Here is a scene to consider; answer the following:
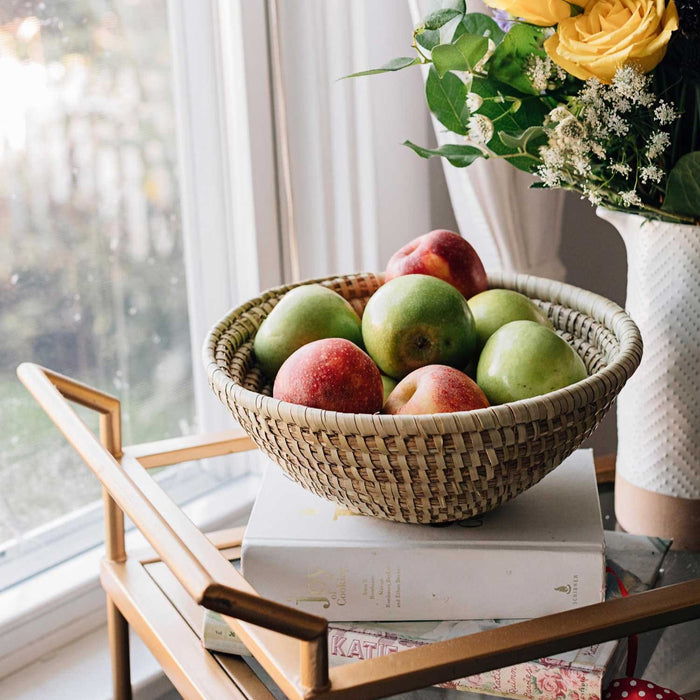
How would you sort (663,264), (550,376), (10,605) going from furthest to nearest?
(10,605) → (663,264) → (550,376)

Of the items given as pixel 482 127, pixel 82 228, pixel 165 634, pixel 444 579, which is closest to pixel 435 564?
pixel 444 579

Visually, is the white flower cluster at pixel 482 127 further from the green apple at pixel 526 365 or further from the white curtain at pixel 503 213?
the white curtain at pixel 503 213

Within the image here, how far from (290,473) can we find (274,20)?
59 cm

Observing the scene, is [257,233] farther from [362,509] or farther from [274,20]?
[362,509]

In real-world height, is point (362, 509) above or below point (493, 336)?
below

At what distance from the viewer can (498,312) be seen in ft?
2.30

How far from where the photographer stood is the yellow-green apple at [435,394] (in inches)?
22.8

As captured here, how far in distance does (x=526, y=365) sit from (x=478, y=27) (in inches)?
10.6

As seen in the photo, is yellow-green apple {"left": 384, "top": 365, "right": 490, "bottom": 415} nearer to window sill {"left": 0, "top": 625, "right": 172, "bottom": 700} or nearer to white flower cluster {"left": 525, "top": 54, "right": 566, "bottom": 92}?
white flower cluster {"left": 525, "top": 54, "right": 566, "bottom": 92}

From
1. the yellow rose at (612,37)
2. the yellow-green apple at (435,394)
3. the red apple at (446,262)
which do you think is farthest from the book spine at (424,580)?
the yellow rose at (612,37)

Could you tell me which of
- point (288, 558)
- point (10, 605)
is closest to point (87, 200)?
point (10, 605)

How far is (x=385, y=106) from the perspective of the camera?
106 cm

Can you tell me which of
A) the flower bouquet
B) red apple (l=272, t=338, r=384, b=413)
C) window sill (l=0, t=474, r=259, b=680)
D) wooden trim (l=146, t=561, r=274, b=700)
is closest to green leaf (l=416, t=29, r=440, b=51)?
the flower bouquet

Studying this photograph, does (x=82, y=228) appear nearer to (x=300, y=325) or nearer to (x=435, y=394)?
(x=300, y=325)
